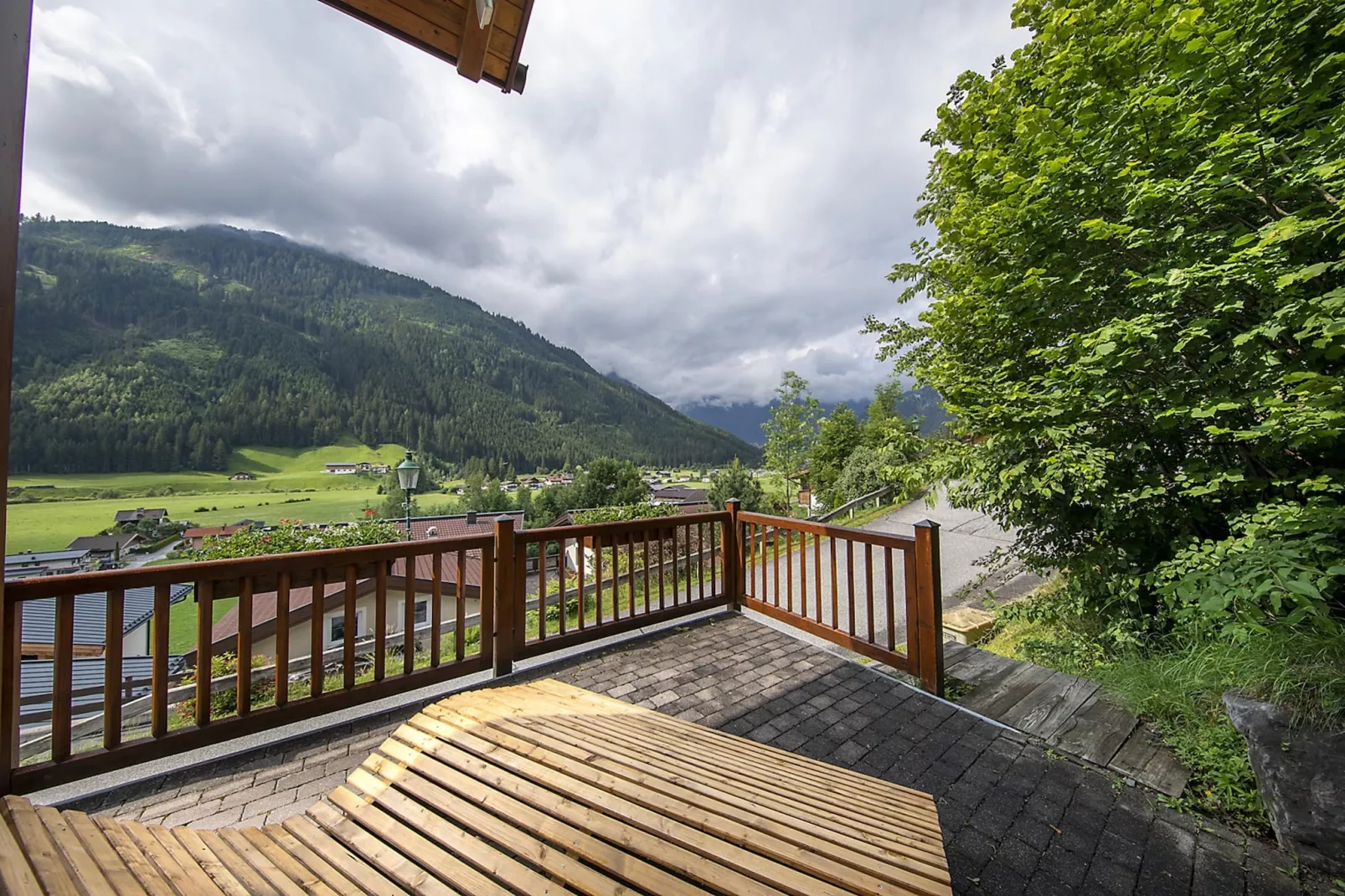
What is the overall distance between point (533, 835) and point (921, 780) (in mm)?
1871

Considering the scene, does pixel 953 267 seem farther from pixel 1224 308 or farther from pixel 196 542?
pixel 196 542

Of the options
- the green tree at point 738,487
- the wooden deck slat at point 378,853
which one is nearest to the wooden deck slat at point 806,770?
the wooden deck slat at point 378,853

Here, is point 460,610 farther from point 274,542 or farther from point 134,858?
point 274,542

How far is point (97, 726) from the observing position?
513 centimetres

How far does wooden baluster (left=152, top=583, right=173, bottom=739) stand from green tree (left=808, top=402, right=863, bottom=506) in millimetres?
20074

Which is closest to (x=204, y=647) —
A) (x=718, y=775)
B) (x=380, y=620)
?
(x=380, y=620)

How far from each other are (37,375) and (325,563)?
70769mm

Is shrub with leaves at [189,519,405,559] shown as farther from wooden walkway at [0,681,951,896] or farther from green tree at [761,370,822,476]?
green tree at [761,370,822,476]

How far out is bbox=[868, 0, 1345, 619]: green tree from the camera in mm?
2441

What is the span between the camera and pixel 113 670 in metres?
2.14

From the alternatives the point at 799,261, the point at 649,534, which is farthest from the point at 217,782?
the point at 799,261

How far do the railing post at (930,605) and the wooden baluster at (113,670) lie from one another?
403 centimetres

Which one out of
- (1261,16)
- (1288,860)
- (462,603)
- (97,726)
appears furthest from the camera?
(97,726)

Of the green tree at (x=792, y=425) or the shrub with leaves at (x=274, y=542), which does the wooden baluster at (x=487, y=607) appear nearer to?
the shrub with leaves at (x=274, y=542)
